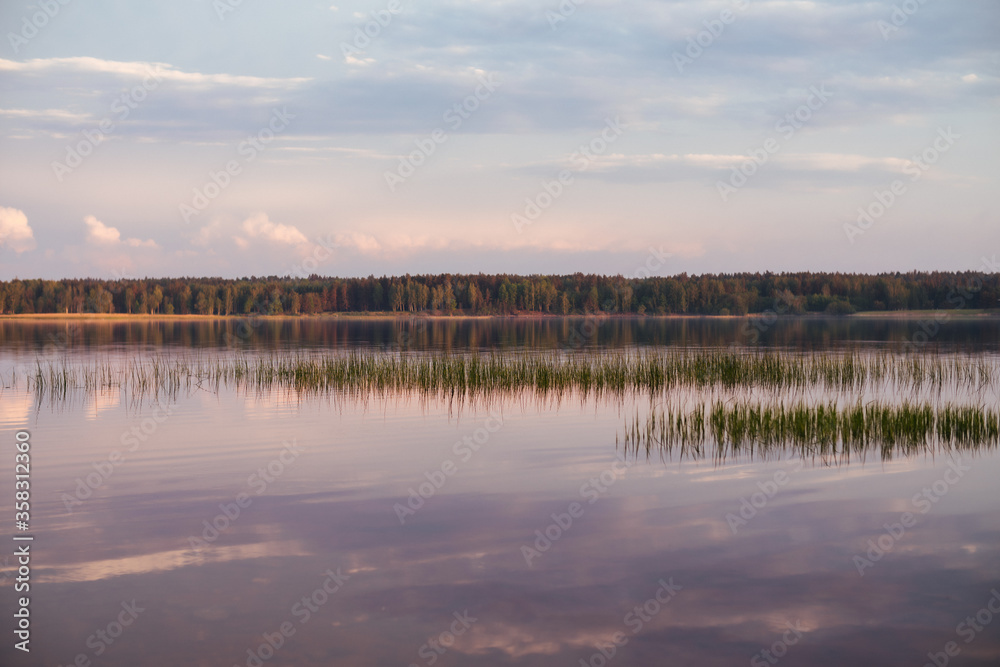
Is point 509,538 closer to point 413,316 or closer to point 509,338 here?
point 509,338

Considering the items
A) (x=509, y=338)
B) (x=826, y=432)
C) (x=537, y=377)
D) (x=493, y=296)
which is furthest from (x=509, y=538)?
(x=493, y=296)

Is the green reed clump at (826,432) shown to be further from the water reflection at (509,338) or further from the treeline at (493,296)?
the treeline at (493,296)

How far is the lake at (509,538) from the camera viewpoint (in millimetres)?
6988

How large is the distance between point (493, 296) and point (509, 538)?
167 metres

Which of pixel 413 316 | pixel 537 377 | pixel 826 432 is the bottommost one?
pixel 413 316

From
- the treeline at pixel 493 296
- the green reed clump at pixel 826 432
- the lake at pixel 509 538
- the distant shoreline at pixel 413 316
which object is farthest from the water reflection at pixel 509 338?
the treeline at pixel 493 296

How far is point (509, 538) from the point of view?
9633 mm

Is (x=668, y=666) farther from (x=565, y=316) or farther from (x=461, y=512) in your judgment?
(x=565, y=316)

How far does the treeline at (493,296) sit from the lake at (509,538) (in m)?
147

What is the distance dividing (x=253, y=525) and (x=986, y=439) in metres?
14.2

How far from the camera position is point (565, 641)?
6.93 meters

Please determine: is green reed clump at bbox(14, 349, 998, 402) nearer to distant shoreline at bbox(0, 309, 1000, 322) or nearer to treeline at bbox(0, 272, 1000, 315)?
distant shoreline at bbox(0, 309, 1000, 322)

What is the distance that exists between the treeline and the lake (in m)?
147

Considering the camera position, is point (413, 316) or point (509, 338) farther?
point (413, 316)
